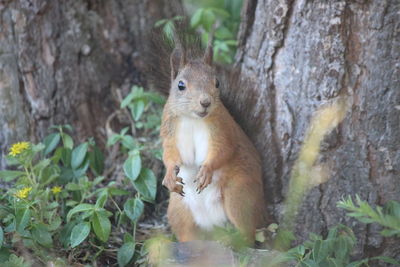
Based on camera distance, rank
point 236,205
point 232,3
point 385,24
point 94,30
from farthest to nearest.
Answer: point 232,3, point 94,30, point 236,205, point 385,24

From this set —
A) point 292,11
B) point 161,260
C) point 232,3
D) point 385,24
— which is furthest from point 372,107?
point 232,3

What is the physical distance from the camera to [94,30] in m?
3.35

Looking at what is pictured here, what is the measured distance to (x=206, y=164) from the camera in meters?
2.48

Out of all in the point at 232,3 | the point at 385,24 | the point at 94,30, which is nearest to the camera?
the point at 385,24

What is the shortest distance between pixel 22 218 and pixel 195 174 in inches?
30.5

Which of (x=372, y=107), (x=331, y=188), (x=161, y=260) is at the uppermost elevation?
(x=372, y=107)

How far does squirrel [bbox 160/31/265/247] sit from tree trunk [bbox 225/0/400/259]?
0.16 metres

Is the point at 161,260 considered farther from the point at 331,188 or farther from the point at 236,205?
the point at 331,188

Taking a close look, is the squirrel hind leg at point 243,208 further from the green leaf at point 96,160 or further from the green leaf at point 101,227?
the green leaf at point 96,160

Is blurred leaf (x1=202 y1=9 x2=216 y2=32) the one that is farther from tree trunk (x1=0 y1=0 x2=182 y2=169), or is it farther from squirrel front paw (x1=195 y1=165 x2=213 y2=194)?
squirrel front paw (x1=195 y1=165 x2=213 y2=194)

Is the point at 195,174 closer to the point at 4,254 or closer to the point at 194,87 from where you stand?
the point at 194,87

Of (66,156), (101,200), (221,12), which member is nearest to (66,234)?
(101,200)

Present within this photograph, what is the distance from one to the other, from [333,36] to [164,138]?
2.82ft

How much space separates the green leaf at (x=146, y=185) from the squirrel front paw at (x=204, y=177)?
356 mm
